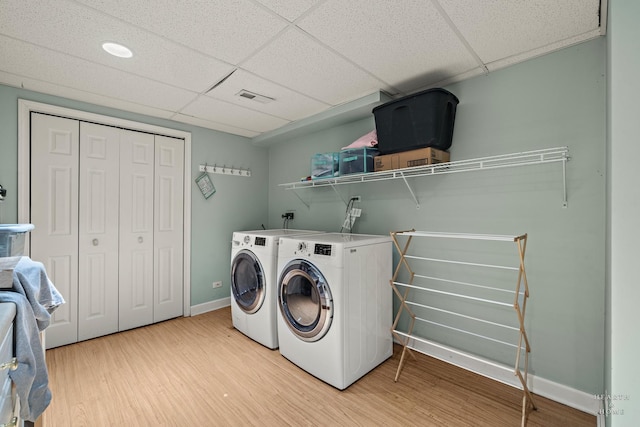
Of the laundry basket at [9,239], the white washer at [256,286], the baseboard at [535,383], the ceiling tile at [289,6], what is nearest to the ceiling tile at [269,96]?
Result: the ceiling tile at [289,6]

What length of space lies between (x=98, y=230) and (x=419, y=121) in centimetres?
299

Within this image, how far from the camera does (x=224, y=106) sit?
2703 mm

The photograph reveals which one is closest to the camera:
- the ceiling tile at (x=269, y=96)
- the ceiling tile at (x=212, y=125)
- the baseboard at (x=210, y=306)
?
the ceiling tile at (x=269, y=96)

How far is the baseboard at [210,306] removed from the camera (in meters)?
3.31

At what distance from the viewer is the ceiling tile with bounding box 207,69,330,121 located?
2197mm

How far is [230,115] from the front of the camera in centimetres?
295

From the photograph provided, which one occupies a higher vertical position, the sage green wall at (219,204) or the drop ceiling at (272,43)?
the drop ceiling at (272,43)

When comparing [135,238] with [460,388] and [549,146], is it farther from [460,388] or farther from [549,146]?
[549,146]

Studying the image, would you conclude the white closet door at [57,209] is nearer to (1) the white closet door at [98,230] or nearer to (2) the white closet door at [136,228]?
(1) the white closet door at [98,230]

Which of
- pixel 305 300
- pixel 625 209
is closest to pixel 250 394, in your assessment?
pixel 305 300

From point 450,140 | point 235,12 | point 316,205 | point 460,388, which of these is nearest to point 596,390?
point 460,388

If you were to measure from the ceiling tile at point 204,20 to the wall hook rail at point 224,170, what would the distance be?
1781 millimetres

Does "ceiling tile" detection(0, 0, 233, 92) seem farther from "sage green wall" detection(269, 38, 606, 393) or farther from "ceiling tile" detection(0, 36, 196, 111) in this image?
"sage green wall" detection(269, 38, 606, 393)

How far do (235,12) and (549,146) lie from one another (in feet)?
6.57
